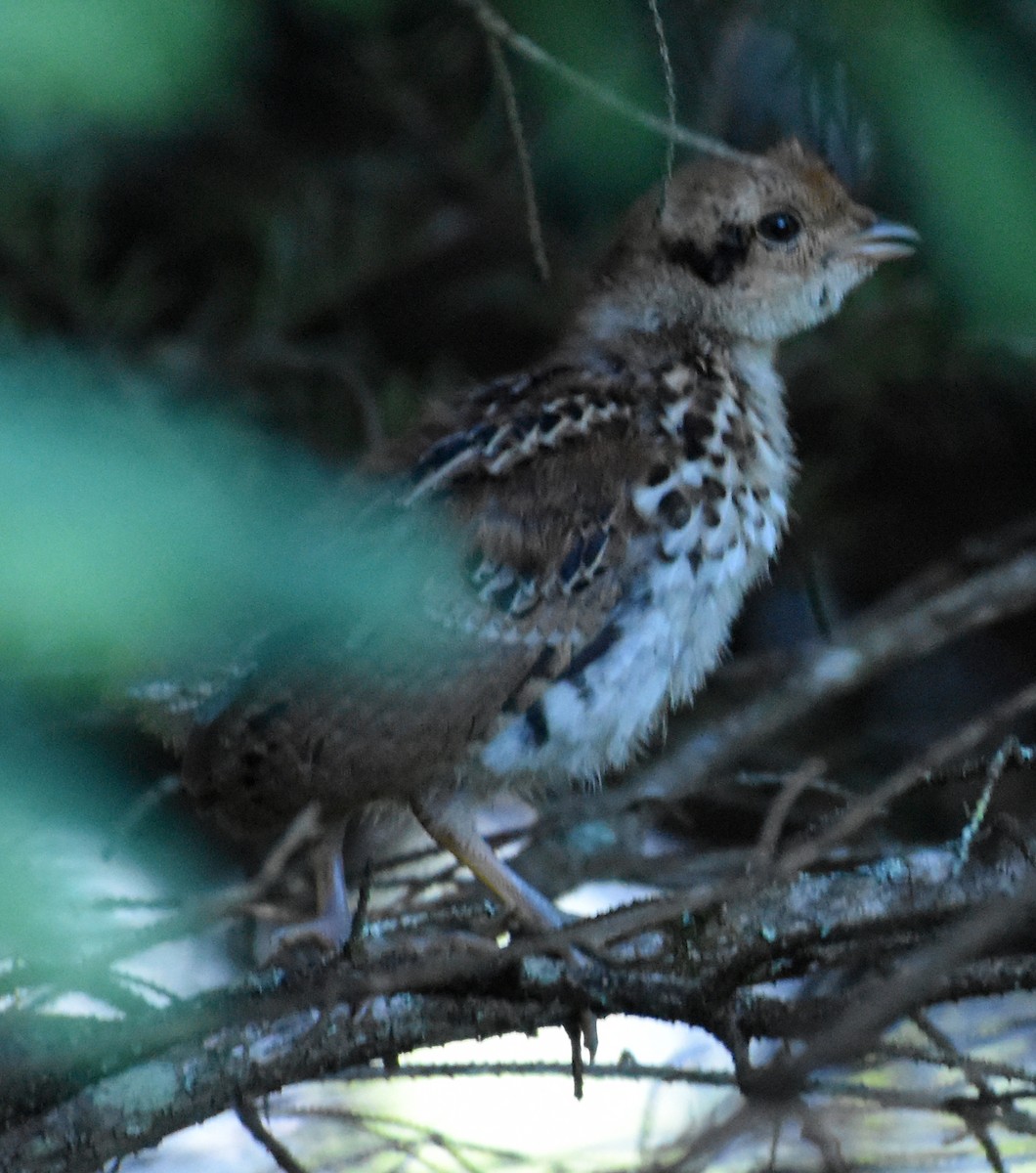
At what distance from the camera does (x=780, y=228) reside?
2947 millimetres

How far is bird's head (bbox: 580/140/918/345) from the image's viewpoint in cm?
292

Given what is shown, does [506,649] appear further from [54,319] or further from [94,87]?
[54,319]

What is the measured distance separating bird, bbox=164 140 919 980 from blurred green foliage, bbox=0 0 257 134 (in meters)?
0.67

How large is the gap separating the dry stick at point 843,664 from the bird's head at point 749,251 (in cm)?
71

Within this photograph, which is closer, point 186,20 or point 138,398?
point 186,20

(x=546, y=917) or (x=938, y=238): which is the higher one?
(x=938, y=238)

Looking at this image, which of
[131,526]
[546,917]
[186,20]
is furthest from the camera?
[546,917]

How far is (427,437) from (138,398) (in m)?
0.45

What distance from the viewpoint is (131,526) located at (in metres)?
1.48

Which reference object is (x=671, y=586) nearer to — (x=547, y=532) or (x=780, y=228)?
(x=547, y=532)

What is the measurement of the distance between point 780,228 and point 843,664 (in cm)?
92

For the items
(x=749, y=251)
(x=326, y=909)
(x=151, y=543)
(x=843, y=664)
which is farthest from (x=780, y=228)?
(x=151, y=543)

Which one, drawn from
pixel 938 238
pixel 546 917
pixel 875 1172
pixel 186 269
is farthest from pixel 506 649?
pixel 186 269

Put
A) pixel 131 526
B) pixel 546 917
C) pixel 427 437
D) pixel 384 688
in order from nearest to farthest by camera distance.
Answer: pixel 131 526, pixel 384 688, pixel 546 917, pixel 427 437
